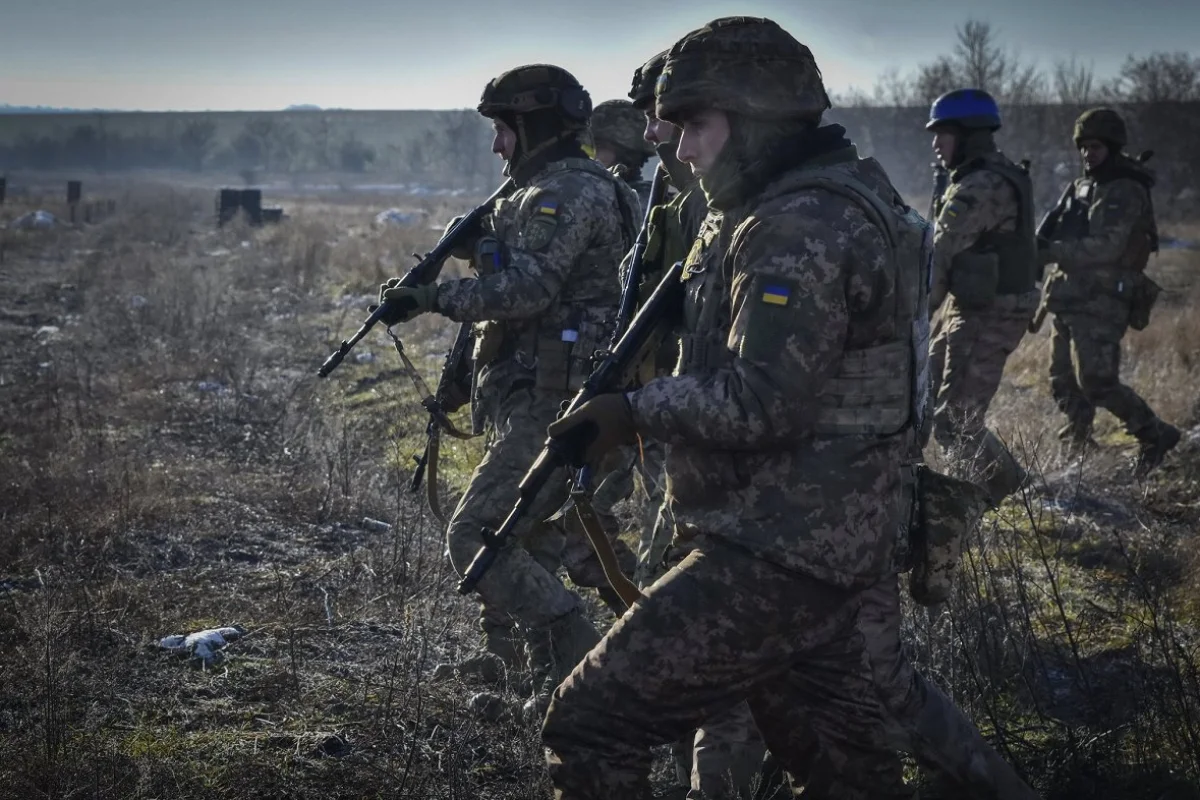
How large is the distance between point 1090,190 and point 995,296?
6.94 feet

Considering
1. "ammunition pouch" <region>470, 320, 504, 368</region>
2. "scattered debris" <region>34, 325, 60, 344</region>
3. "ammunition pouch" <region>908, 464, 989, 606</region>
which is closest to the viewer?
"ammunition pouch" <region>908, 464, 989, 606</region>

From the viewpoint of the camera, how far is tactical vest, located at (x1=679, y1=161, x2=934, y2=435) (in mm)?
2801

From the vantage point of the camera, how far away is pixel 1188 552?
5.82m

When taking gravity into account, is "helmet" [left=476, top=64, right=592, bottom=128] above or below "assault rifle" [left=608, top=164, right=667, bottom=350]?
above

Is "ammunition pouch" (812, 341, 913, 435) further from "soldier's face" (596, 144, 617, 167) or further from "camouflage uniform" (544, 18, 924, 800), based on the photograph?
"soldier's face" (596, 144, 617, 167)

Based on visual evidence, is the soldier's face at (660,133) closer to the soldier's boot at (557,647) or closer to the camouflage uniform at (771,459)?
the camouflage uniform at (771,459)

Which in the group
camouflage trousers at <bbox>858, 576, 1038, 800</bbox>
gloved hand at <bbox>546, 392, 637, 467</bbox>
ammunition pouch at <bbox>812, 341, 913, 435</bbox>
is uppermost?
ammunition pouch at <bbox>812, 341, 913, 435</bbox>

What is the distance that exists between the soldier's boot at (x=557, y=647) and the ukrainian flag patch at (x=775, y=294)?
2038 mm

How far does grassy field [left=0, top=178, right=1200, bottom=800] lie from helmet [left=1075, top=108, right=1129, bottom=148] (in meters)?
2.01

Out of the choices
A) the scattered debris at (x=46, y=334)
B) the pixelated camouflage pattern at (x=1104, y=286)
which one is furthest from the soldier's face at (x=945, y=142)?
the scattered debris at (x=46, y=334)

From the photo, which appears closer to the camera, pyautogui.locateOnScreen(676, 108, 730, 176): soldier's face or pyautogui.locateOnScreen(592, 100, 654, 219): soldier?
pyautogui.locateOnScreen(676, 108, 730, 176): soldier's face

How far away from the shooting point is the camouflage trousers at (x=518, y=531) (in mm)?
4324

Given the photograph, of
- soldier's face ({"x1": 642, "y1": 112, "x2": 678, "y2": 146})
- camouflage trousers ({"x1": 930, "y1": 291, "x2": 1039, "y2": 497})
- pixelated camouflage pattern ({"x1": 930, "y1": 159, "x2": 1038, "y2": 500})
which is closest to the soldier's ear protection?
soldier's face ({"x1": 642, "y1": 112, "x2": 678, "y2": 146})

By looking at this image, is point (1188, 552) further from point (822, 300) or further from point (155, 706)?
point (155, 706)
